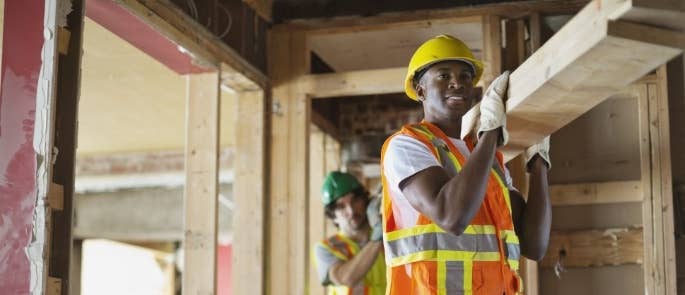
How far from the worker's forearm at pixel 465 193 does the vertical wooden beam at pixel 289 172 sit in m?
2.59

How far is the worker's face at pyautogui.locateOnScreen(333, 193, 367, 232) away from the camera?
4.88 m

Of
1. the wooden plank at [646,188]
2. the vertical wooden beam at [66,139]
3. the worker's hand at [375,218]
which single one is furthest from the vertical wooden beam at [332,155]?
the vertical wooden beam at [66,139]

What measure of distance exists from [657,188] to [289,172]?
1917 mm

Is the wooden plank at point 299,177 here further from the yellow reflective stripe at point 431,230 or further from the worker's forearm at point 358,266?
the yellow reflective stripe at point 431,230

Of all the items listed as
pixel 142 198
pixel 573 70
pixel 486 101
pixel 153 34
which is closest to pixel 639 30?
pixel 573 70

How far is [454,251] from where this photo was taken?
2.49 meters

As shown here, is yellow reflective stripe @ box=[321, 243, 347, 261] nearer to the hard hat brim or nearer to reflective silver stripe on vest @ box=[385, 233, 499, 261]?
the hard hat brim

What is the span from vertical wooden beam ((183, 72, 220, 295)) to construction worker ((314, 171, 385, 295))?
652mm

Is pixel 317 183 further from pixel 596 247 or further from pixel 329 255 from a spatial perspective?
pixel 596 247

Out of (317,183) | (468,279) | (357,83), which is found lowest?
(468,279)

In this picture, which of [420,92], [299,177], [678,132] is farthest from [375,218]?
[420,92]

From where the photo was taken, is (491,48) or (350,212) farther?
(350,212)

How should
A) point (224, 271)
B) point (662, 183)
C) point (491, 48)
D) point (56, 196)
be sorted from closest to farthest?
1. point (56, 196)
2. point (662, 183)
3. point (491, 48)
4. point (224, 271)

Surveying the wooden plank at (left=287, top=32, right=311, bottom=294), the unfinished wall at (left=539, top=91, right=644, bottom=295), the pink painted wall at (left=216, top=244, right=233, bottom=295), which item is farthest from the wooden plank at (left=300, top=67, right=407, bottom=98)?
the pink painted wall at (left=216, top=244, right=233, bottom=295)
